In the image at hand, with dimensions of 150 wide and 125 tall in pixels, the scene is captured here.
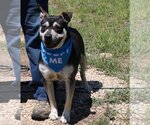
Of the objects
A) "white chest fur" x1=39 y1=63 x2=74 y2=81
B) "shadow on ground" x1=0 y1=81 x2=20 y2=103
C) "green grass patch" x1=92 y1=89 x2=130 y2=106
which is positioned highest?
"white chest fur" x1=39 y1=63 x2=74 y2=81

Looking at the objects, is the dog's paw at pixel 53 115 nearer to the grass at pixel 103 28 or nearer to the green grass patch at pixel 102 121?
the green grass patch at pixel 102 121

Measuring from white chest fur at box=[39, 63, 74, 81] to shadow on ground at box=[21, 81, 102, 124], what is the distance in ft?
1.42

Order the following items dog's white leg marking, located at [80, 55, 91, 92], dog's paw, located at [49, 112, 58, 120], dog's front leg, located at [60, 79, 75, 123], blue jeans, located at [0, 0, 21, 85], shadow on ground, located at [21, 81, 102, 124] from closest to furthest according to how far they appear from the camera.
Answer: dog's front leg, located at [60, 79, 75, 123] → dog's paw, located at [49, 112, 58, 120] → shadow on ground, located at [21, 81, 102, 124] → blue jeans, located at [0, 0, 21, 85] → dog's white leg marking, located at [80, 55, 91, 92]

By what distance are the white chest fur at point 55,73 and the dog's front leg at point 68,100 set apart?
0.08 meters

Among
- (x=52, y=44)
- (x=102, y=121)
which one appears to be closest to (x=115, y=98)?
(x=102, y=121)

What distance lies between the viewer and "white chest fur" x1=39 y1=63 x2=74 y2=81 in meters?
4.64

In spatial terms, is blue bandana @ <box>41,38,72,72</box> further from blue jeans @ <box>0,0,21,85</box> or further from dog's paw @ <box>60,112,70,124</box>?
blue jeans @ <box>0,0,21,85</box>

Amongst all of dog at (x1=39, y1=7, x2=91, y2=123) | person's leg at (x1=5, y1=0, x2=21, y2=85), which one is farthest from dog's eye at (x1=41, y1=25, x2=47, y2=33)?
person's leg at (x1=5, y1=0, x2=21, y2=85)

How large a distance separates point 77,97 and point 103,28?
2926 millimetres

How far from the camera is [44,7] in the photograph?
5.04 metres

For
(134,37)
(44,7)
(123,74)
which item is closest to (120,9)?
(134,37)

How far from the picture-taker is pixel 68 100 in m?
4.71

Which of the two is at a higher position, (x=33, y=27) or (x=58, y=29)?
(x=58, y=29)

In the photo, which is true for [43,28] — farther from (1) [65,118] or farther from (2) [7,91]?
(2) [7,91]
